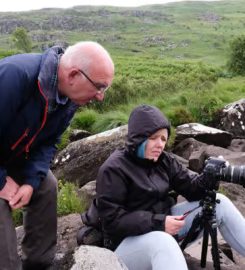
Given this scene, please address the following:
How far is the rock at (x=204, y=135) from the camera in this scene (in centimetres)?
1002

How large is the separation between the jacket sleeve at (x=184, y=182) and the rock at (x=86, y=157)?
10.6 ft

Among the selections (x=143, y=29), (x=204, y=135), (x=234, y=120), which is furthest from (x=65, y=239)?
(x=143, y=29)

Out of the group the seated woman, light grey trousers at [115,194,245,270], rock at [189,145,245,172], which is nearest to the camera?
light grey trousers at [115,194,245,270]

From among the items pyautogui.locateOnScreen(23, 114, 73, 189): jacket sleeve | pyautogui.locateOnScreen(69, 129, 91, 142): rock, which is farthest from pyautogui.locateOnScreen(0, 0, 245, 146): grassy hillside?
pyautogui.locateOnScreen(23, 114, 73, 189): jacket sleeve

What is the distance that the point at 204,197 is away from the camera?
14.3ft

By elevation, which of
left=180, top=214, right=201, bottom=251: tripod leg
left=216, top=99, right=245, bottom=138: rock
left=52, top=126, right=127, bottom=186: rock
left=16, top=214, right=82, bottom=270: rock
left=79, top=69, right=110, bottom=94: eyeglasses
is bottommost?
left=216, top=99, right=245, bottom=138: rock

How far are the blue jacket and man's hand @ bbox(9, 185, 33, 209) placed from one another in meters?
0.06

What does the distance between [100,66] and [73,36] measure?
138 m

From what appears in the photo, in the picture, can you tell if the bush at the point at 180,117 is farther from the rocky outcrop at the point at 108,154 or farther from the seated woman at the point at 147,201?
the seated woman at the point at 147,201

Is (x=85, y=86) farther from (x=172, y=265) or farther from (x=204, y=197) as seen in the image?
(x=204, y=197)

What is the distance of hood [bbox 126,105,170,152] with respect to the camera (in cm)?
401

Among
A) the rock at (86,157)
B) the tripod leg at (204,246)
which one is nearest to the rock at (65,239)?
the tripod leg at (204,246)

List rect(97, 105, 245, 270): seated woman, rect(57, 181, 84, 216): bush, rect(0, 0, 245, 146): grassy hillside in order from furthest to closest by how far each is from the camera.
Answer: rect(0, 0, 245, 146): grassy hillside
rect(57, 181, 84, 216): bush
rect(97, 105, 245, 270): seated woman

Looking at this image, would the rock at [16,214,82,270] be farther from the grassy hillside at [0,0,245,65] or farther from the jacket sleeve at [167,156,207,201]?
the grassy hillside at [0,0,245,65]
